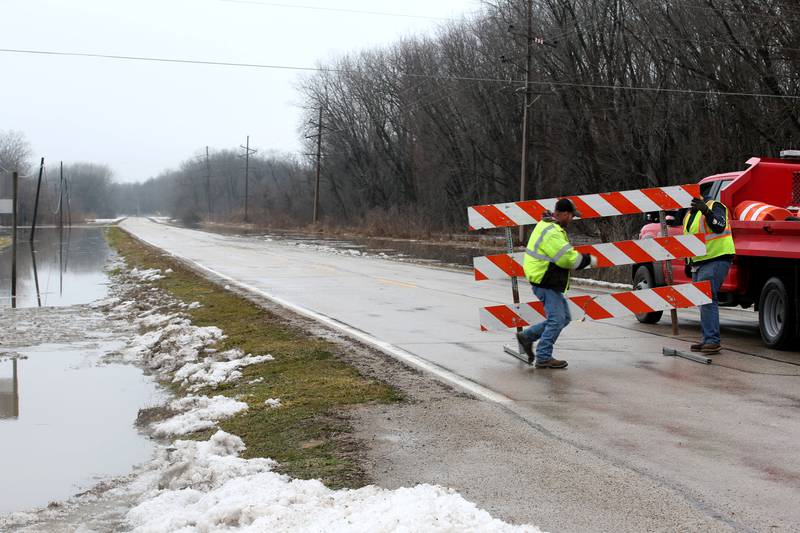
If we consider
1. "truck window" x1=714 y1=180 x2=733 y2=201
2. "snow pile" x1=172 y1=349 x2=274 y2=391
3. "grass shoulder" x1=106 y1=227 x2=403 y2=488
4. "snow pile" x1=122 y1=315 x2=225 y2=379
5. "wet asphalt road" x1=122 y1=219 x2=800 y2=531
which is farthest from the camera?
"truck window" x1=714 y1=180 x2=733 y2=201

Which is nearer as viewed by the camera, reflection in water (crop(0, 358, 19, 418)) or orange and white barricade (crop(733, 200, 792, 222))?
reflection in water (crop(0, 358, 19, 418))

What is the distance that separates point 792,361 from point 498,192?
4984 centimetres

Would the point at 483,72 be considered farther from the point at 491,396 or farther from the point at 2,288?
the point at 491,396

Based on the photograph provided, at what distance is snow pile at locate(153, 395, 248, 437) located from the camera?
7.59m

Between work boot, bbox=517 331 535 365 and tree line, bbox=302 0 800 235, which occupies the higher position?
tree line, bbox=302 0 800 235

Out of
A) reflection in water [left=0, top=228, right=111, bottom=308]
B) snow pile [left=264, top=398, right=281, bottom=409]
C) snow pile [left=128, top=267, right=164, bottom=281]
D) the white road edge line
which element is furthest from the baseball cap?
snow pile [left=128, top=267, right=164, bottom=281]

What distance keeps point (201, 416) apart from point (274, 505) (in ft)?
10.6

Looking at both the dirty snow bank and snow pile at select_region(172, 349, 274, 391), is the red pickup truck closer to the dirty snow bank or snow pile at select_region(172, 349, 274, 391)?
snow pile at select_region(172, 349, 274, 391)

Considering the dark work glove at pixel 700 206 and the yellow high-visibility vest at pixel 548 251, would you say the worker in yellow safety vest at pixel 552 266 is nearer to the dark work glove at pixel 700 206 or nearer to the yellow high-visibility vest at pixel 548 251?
the yellow high-visibility vest at pixel 548 251

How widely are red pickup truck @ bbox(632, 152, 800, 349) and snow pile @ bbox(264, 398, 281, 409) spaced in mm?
5591

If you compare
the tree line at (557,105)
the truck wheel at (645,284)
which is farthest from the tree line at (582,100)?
the truck wheel at (645,284)

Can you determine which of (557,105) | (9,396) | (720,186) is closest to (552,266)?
(720,186)

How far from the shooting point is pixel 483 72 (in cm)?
5875

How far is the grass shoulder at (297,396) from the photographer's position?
5.91 m
